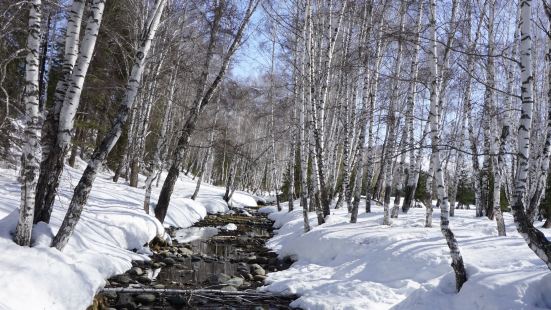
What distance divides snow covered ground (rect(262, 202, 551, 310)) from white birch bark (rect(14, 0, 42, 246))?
4251 mm

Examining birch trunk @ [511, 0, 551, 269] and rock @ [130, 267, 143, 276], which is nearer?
birch trunk @ [511, 0, 551, 269]

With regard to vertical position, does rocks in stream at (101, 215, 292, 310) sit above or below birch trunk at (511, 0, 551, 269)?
below

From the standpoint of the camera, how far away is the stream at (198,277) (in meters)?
6.56

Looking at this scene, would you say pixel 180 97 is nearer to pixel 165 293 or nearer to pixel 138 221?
pixel 138 221

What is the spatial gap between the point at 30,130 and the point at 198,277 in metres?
4.51

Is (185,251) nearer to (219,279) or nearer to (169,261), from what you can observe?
(169,261)

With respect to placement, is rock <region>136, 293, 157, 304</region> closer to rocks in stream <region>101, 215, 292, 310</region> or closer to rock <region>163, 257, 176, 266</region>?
rocks in stream <region>101, 215, 292, 310</region>

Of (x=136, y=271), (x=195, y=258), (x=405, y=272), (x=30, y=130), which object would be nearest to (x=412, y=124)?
(x=405, y=272)

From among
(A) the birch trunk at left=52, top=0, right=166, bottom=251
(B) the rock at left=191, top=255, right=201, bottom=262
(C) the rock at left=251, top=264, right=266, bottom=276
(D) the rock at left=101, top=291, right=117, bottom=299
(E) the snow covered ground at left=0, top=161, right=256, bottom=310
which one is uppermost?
(A) the birch trunk at left=52, top=0, right=166, bottom=251

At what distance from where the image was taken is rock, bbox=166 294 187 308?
6520 mm

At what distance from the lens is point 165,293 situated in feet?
22.7

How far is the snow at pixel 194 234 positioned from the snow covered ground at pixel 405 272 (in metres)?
3.80

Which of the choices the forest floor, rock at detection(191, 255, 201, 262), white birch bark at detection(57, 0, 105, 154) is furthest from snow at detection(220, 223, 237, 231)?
white birch bark at detection(57, 0, 105, 154)

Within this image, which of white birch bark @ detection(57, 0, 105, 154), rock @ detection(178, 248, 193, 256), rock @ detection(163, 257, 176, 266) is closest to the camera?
white birch bark @ detection(57, 0, 105, 154)
